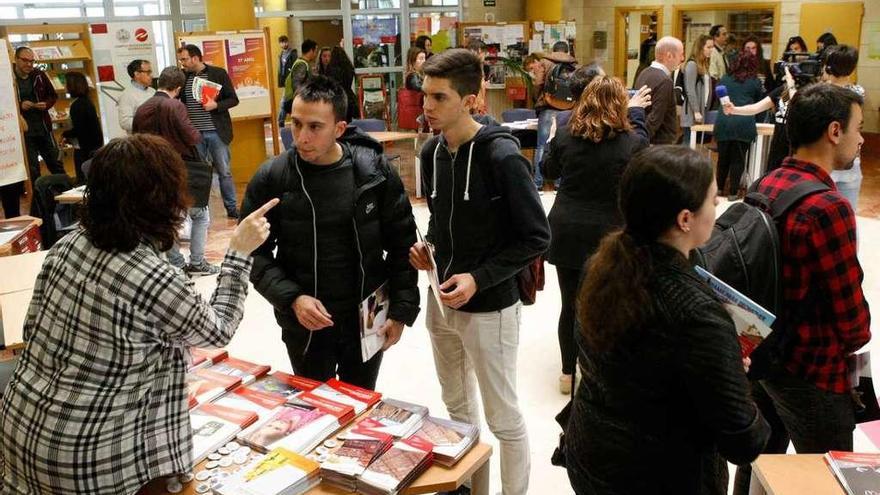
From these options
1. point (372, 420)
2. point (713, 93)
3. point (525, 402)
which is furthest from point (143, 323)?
point (713, 93)

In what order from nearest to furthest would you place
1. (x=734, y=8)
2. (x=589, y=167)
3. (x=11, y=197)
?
(x=589, y=167)
(x=11, y=197)
(x=734, y=8)

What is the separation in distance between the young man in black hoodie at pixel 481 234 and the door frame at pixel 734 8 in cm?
1146

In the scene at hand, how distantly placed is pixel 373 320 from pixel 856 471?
146 cm

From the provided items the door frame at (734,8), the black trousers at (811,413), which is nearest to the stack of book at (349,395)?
the black trousers at (811,413)

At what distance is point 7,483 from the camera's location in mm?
1852

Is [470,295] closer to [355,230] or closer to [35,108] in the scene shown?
[355,230]

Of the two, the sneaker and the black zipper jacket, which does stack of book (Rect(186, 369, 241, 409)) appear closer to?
the black zipper jacket

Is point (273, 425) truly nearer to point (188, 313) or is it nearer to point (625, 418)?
point (188, 313)

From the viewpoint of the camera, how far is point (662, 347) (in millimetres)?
1542

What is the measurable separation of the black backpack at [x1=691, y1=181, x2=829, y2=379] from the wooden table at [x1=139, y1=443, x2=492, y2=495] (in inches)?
31.1

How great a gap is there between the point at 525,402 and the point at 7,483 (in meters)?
2.51

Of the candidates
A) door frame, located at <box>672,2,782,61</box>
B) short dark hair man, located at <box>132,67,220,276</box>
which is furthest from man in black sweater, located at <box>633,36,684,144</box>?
door frame, located at <box>672,2,782,61</box>

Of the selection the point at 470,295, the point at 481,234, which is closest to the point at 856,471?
the point at 470,295

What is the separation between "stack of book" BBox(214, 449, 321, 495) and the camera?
187 cm
